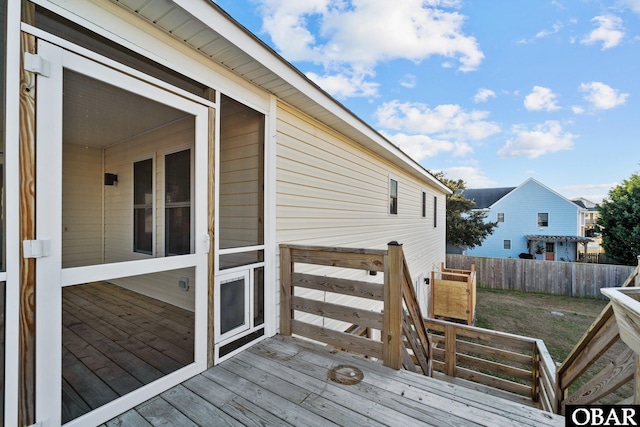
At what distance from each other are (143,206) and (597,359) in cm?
381

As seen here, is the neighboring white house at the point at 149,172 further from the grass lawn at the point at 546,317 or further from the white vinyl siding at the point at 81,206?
the grass lawn at the point at 546,317

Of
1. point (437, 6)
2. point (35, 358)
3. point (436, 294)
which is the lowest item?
point (436, 294)

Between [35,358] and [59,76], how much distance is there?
155 centimetres

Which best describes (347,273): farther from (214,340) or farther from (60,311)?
(60,311)

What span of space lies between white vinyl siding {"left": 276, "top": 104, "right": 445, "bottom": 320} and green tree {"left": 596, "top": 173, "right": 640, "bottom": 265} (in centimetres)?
1295

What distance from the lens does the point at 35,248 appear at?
1.43 metres

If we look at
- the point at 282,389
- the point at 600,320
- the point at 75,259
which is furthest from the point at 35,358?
the point at 600,320

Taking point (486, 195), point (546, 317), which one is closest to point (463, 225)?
point (546, 317)

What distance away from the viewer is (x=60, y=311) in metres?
1.55

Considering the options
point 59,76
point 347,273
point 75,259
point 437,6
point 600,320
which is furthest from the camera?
point 437,6

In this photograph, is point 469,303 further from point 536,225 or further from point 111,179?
point 536,225

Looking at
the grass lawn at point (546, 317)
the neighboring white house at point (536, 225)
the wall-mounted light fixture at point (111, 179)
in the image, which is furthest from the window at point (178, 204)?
the neighboring white house at point (536, 225)

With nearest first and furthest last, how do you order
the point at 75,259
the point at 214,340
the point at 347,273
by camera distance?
the point at 75,259 → the point at 214,340 → the point at 347,273

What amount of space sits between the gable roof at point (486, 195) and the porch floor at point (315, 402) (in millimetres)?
25944
